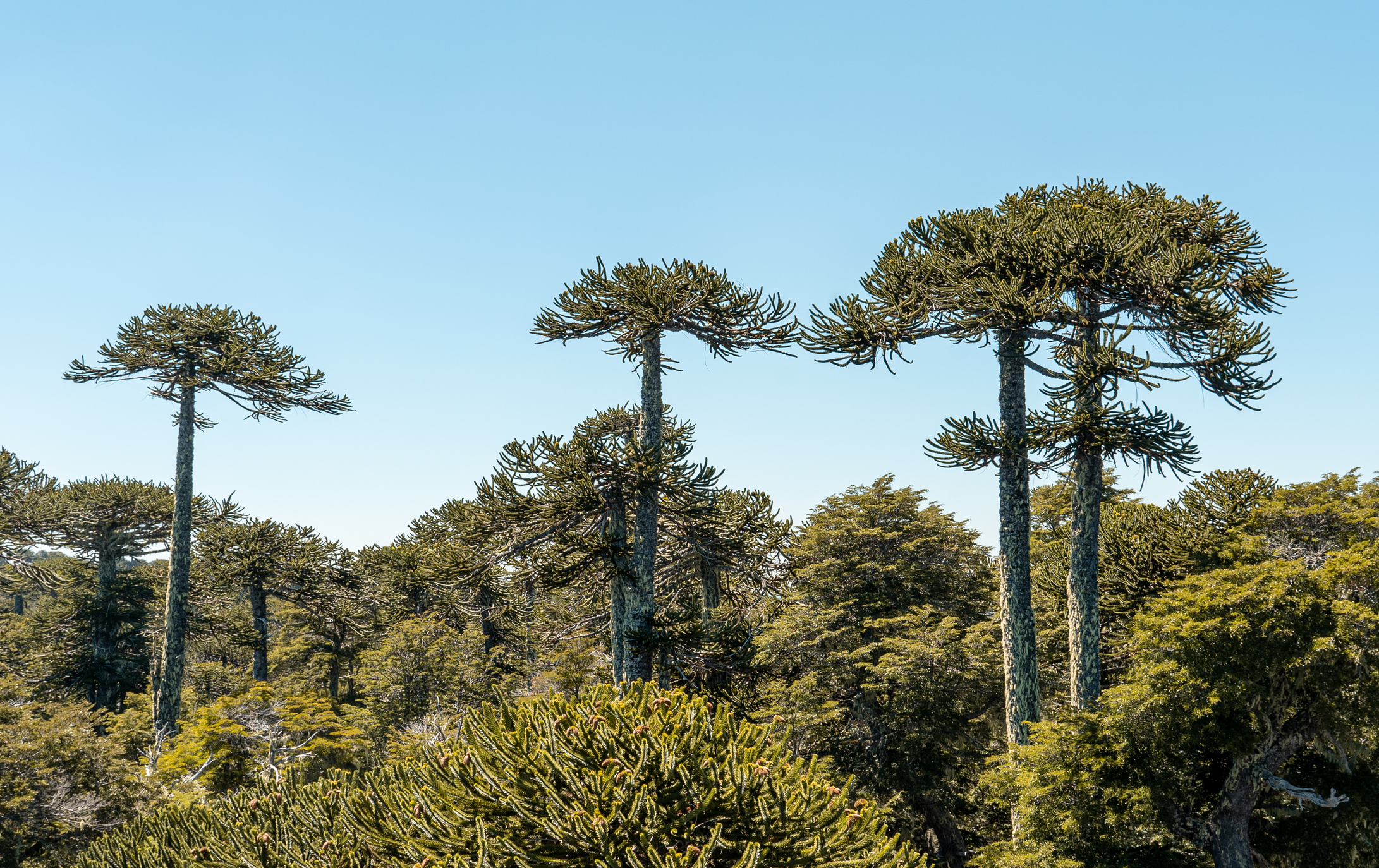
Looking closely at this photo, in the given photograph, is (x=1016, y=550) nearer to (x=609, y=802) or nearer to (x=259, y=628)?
(x=609, y=802)

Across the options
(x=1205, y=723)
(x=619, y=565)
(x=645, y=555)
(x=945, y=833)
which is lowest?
(x=945, y=833)

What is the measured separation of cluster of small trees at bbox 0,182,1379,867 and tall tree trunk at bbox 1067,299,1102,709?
6 centimetres

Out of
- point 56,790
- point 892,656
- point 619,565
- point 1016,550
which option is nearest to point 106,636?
point 56,790

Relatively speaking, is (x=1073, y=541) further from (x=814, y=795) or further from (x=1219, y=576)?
(x=814, y=795)

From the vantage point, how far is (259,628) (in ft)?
105

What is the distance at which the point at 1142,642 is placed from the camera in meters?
14.3

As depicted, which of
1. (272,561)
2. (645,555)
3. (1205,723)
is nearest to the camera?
(1205,723)

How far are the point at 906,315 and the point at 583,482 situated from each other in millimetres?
7791

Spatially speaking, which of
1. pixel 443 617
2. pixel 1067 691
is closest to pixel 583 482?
pixel 1067 691

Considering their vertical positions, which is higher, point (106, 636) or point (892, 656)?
point (892, 656)

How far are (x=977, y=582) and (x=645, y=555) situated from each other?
41.9 ft

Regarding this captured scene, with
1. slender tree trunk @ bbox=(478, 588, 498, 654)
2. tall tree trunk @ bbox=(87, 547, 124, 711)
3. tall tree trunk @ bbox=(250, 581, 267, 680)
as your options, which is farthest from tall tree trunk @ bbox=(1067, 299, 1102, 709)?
tall tree trunk @ bbox=(87, 547, 124, 711)

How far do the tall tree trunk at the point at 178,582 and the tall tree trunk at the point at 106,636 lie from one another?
56.6 ft

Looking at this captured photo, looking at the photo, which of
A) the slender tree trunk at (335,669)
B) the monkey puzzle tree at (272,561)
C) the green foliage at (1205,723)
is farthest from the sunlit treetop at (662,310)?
the slender tree trunk at (335,669)
